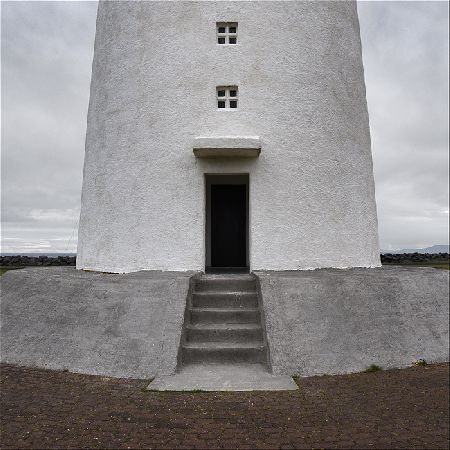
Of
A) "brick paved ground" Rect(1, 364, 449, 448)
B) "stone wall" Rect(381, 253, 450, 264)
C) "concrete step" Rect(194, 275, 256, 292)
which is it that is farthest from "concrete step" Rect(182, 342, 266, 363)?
"stone wall" Rect(381, 253, 450, 264)

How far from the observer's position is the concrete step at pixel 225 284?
7.85m

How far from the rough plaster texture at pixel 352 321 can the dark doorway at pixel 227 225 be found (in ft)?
13.0

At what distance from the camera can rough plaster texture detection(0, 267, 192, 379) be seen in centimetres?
639

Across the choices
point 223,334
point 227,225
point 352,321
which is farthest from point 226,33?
point 352,321

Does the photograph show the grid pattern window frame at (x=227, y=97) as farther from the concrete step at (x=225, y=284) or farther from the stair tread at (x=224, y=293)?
the stair tread at (x=224, y=293)

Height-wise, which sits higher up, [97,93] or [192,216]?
[97,93]

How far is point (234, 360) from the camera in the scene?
6.51 metres

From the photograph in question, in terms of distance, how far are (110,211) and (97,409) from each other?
208 inches

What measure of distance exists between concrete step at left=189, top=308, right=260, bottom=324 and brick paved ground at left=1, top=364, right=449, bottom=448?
1.53 metres

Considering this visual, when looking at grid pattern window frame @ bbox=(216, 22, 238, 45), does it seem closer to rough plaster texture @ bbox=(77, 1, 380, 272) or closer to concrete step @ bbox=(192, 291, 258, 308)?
rough plaster texture @ bbox=(77, 1, 380, 272)

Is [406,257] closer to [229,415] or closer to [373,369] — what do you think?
[373,369]

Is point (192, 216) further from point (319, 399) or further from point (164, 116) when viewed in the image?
point (319, 399)

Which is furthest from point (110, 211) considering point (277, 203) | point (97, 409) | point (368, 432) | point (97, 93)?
point (368, 432)

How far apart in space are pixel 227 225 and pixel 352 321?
18.0 feet
